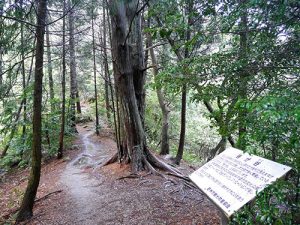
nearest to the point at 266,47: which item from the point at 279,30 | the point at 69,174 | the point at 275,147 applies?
the point at 279,30

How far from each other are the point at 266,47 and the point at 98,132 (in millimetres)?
12558

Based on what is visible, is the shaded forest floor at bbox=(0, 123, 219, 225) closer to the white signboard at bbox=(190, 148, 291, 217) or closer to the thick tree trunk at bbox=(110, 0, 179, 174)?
the thick tree trunk at bbox=(110, 0, 179, 174)

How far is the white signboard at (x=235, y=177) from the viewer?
2.68 m

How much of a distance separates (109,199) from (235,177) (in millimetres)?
3968

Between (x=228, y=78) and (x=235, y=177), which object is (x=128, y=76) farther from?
(x=235, y=177)

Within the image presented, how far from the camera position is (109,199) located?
6.33 metres

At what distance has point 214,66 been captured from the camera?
13.0 ft

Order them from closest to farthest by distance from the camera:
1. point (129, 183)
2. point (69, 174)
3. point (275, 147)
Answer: point (275, 147) < point (129, 183) < point (69, 174)

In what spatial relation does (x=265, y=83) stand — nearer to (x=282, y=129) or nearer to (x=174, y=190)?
(x=282, y=129)

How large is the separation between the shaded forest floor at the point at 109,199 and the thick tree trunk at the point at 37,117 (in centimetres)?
35

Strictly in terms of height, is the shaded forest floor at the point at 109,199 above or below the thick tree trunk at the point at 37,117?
below

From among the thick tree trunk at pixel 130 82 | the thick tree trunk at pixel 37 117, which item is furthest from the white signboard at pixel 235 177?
the thick tree trunk at pixel 130 82

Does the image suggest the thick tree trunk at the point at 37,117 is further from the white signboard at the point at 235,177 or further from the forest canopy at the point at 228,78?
the white signboard at the point at 235,177

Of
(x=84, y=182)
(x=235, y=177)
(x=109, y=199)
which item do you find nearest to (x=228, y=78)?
(x=235, y=177)
